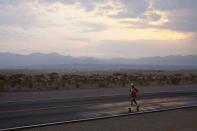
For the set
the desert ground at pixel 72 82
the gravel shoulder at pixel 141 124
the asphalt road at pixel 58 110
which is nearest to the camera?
the gravel shoulder at pixel 141 124

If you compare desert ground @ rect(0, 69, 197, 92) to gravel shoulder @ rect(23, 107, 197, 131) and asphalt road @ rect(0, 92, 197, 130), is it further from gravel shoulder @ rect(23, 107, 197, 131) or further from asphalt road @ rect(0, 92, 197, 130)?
gravel shoulder @ rect(23, 107, 197, 131)

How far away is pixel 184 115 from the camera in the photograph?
63.4 feet

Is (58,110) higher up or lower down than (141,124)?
higher up

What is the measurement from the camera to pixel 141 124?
16.2m

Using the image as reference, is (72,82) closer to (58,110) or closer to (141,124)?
(58,110)

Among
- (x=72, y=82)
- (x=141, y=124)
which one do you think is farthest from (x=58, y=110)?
(x=72, y=82)

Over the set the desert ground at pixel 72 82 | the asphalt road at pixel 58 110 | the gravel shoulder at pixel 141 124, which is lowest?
the gravel shoulder at pixel 141 124

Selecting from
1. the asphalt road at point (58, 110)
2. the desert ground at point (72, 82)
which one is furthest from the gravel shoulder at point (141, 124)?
the desert ground at point (72, 82)

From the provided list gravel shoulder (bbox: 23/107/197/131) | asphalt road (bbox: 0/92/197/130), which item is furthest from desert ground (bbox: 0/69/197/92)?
gravel shoulder (bbox: 23/107/197/131)

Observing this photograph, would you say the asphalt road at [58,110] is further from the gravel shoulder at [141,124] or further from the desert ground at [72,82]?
the desert ground at [72,82]

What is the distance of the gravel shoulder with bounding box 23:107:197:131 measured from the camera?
15047 mm

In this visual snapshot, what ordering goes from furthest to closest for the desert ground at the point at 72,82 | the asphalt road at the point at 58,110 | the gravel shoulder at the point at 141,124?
1. the desert ground at the point at 72,82
2. the asphalt road at the point at 58,110
3. the gravel shoulder at the point at 141,124

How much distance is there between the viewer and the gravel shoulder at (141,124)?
49.4 ft

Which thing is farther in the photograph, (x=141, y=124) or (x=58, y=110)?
(x=58, y=110)
